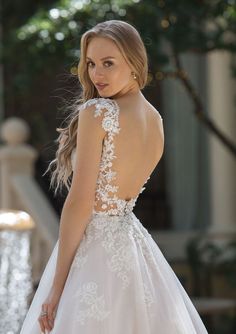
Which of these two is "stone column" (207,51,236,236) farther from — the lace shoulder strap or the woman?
the lace shoulder strap

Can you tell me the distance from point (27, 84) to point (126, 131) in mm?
4269

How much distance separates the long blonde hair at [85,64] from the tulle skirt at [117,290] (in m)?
0.23

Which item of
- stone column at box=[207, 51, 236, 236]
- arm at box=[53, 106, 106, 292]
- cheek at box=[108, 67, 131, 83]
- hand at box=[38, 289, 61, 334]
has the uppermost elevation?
cheek at box=[108, 67, 131, 83]

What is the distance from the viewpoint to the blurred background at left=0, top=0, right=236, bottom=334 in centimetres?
671

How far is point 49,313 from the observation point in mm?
3059

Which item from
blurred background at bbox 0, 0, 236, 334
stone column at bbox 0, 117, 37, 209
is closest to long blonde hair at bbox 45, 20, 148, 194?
blurred background at bbox 0, 0, 236, 334

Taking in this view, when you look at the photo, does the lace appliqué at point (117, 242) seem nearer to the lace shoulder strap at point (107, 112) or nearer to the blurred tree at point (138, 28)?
the lace shoulder strap at point (107, 112)

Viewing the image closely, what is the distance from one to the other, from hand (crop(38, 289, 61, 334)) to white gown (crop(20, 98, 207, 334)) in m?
0.02

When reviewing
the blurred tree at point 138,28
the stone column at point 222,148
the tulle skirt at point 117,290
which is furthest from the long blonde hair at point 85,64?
the stone column at point 222,148

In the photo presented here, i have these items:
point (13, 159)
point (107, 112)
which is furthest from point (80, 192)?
point (13, 159)

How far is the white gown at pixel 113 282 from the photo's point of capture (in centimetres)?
304

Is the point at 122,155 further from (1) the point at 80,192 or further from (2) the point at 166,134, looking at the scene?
(2) the point at 166,134

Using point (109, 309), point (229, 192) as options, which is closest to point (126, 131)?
point (109, 309)

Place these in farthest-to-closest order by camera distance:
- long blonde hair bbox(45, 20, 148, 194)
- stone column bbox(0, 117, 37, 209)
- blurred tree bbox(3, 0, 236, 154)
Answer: stone column bbox(0, 117, 37, 209) → blurred tree bbox(3, 0, 236, 154) → long blonde hair bbox(45, 20, 148, 194)
